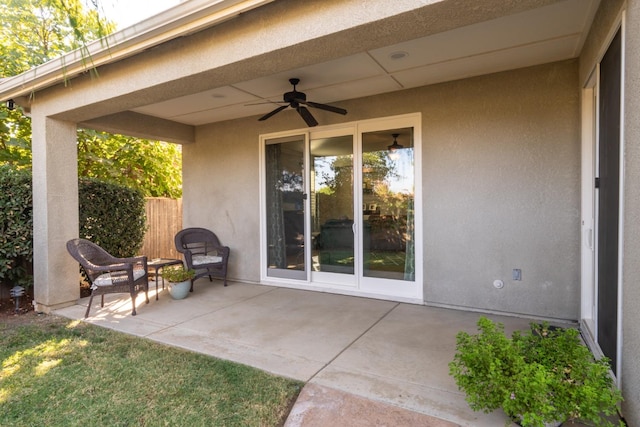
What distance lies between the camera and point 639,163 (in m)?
1.77

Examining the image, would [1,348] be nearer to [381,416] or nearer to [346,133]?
[381,416]

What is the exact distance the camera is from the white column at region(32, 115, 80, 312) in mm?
4469

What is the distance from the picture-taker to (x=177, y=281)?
4922mm

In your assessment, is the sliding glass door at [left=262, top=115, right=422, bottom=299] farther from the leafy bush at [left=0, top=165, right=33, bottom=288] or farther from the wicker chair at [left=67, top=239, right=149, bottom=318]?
the leafy bush at [left=0, top=165, right=33, bottom=288]

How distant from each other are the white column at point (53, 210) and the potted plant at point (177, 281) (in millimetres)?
1241

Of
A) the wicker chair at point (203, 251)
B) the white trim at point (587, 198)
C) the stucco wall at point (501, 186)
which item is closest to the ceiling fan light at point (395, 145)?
the stucco wall at point (501, 186)

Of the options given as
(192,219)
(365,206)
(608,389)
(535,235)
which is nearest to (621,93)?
(608,389)

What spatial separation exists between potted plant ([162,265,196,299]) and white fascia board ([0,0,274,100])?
8.89 feet

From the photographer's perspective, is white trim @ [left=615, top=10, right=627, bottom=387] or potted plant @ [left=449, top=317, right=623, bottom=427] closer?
potted plant @ [left=449, top=317, right=623, bottom=427]

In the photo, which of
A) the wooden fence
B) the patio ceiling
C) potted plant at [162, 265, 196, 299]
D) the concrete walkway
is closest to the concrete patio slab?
the concrete walkway

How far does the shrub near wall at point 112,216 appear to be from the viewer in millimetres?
5707

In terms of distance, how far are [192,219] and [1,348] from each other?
11.7 ft

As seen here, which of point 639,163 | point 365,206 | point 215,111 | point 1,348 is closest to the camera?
point 639,163

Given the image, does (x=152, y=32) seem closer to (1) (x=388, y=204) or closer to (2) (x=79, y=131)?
(1) (x=388, y=204)
